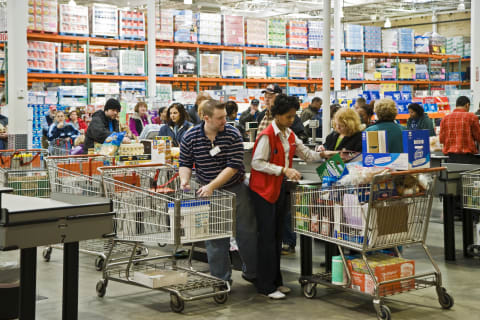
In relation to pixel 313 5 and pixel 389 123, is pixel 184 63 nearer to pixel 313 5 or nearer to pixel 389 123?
pixel 313 5

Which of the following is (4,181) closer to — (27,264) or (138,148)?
(138,148)

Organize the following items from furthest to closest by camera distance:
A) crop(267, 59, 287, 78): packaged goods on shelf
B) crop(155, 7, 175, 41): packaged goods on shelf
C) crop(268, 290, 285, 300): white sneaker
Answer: crop(267, 59, 287, 78): packaged goods on shelf < crop(155, 7, 175, 41): packaged goods on shelf < crop(268, 290, 285, 300): white sneaker

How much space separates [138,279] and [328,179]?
5.58 feet

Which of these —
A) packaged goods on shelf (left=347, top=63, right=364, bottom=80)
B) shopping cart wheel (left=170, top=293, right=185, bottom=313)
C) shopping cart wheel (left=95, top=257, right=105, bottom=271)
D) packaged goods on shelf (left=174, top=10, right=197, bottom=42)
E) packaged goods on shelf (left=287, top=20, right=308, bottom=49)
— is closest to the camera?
shopping cart wheel (left=170, top=293, right=185, bottom=313)

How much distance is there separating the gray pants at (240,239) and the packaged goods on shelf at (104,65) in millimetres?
8729

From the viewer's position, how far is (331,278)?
5.16 m

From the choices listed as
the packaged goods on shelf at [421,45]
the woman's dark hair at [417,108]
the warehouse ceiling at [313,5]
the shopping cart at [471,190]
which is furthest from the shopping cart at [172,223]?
the warehouse ceiling at [313,5]

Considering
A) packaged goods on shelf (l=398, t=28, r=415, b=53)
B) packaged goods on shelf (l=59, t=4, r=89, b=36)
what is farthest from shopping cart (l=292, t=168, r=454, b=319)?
packaged goods on shelf (l=398, t=28, r=415, b=53)

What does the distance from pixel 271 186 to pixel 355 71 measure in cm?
1236

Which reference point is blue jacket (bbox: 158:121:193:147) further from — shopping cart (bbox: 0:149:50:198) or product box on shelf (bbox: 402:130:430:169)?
product box on shelf (bbox: 402:130:430:169)

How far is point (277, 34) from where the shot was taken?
618 inches

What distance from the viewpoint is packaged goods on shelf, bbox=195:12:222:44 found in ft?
47.2

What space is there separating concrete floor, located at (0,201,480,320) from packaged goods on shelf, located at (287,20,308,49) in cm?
1064

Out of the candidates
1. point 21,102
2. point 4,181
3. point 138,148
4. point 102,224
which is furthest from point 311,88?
point 102,224
